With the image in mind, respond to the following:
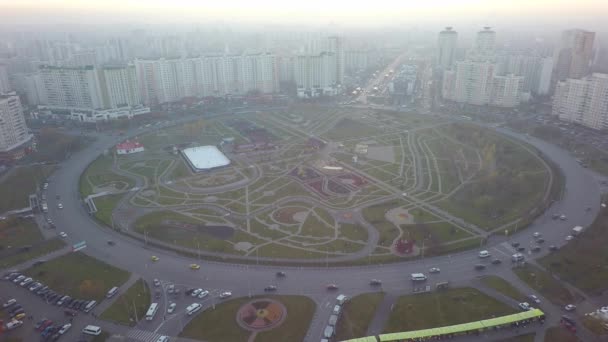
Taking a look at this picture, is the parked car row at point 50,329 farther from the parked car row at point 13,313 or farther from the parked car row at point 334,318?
the parked car row at point 334,318

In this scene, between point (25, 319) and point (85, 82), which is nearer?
point (25, 319)

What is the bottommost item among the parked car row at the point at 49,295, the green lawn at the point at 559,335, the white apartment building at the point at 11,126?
the green lawn at the point at 559,335

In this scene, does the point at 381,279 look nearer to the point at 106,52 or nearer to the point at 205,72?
the point at 205,72

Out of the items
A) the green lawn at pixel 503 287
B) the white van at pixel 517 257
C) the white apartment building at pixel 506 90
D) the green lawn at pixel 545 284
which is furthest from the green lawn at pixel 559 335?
the white apartment building at pixel 506 90

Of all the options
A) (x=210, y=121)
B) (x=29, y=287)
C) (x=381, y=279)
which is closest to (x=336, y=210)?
(x=381, y=279)

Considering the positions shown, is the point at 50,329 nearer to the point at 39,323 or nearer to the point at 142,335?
the point at 39,323

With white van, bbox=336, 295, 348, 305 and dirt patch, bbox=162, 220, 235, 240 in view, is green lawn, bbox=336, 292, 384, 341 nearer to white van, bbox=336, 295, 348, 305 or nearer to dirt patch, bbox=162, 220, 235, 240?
white van, bbox=336, 295, 348, 305

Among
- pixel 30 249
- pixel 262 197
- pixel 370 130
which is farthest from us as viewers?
pixel 370 130
